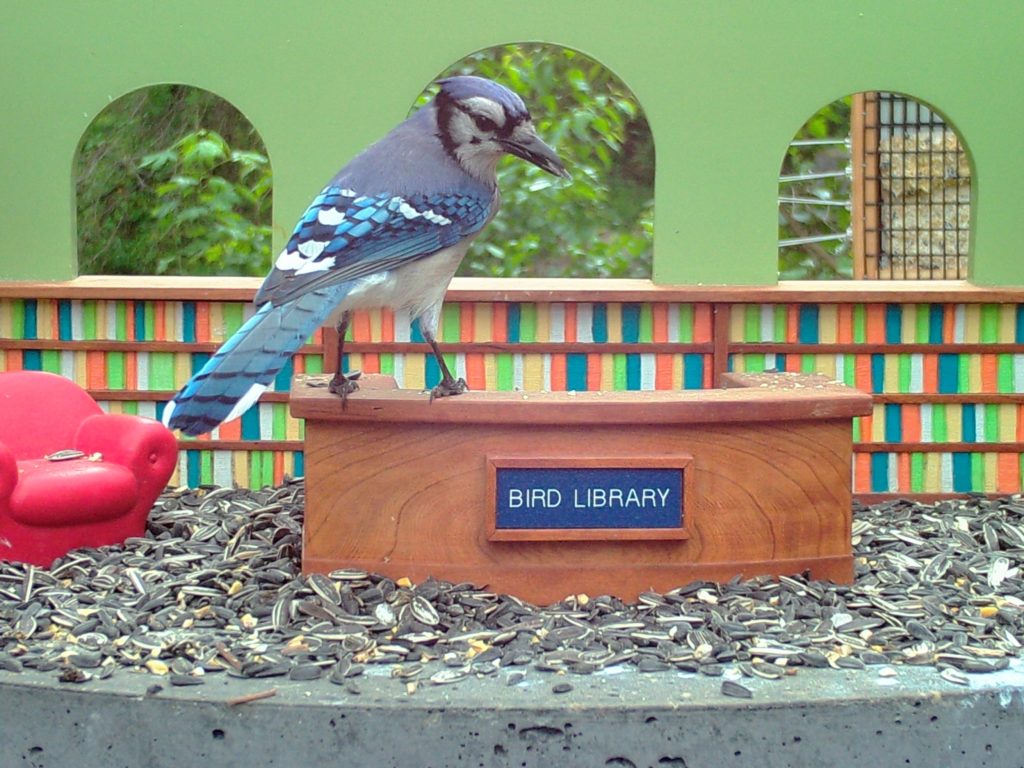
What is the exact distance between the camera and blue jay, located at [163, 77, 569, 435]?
13.5 feet

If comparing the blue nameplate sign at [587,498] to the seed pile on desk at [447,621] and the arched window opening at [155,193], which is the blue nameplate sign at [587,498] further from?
the arched window opening at [155,193]

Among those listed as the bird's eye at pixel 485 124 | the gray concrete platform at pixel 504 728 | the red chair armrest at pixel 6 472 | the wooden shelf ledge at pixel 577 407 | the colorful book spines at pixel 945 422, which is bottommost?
the gray concrete platform at pixel 504 728

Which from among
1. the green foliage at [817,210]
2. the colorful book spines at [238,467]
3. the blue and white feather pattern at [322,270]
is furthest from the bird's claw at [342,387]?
the green foliage at [817,210]

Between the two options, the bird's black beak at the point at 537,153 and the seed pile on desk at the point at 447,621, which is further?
the bird's black beak at the point at 537,153

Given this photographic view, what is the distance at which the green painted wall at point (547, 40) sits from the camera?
6.05 metres

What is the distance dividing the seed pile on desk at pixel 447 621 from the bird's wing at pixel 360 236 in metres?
0.97

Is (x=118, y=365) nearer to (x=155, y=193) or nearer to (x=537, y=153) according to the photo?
(x=537, y=153)

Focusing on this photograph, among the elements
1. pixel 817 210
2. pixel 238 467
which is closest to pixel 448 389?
pixel 238 467

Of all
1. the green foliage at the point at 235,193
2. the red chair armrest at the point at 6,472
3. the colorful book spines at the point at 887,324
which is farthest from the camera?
the green foliage at the point at 235,193

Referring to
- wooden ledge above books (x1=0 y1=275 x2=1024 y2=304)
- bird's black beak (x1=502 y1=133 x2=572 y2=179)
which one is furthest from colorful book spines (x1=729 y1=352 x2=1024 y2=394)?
bird's black beak (x1=502 y1=133 x2=572 y2=179)

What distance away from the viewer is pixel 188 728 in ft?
11.8

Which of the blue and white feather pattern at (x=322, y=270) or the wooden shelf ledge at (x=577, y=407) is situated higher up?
the blue and white feather pattern at (x=322, y=270)

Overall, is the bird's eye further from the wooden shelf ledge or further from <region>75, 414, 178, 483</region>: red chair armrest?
<region>75, 414, 178, 483</region>: red chair armrest

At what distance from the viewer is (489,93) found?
14.3 ft
